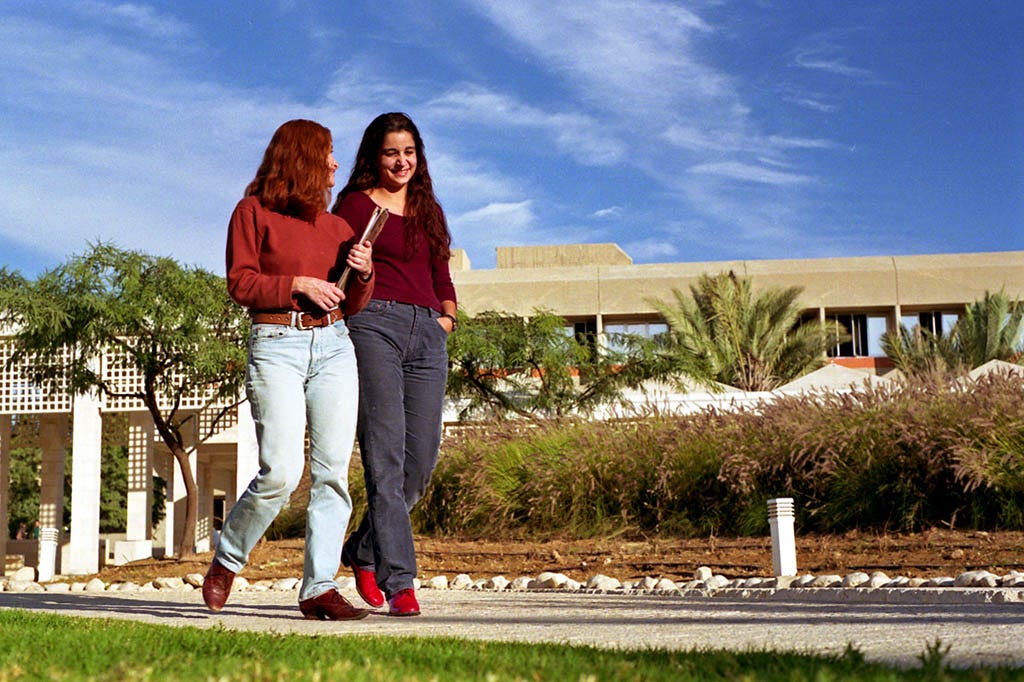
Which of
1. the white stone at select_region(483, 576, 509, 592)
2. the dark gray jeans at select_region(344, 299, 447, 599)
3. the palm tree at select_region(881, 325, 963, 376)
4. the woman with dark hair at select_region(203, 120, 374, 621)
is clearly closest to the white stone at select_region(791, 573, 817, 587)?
the white stone at select_region(483, 576, 509, 592)

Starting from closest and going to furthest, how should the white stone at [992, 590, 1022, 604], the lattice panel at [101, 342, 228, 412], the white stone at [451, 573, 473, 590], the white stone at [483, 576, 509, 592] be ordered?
the white stone at [992, 590, 1022, 604] → the white stone at [483, 576, 509, 592] → the white stone at [451, 573, 473, 590] → the lattice panel at [101, 342, 228, 412]

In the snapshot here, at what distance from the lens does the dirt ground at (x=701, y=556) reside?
723 centimetres

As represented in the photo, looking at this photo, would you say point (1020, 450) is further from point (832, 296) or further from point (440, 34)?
point (832, 296)

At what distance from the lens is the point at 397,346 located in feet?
14.3

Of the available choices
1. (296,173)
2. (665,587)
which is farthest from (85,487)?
(296,173)

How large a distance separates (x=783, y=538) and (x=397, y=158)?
12.3 feet

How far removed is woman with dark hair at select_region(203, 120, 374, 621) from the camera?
3.98 meters

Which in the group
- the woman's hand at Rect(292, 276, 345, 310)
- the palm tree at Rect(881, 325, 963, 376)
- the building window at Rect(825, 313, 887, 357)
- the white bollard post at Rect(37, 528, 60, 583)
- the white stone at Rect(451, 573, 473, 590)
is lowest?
the white bollard post at Rect(37, 528, 60, 583)

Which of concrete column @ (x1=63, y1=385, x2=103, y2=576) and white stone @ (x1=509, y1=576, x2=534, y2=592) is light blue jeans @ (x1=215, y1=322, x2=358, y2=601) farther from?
concrete column @ (x1=63, y1=385, x2=103, y2=576)

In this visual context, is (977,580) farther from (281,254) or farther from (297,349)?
(281,254)

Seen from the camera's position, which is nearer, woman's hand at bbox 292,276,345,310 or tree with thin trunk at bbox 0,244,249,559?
woman's hand at bbox 292,276,345,310

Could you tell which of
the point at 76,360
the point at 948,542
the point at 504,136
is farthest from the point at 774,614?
the point at 504,136

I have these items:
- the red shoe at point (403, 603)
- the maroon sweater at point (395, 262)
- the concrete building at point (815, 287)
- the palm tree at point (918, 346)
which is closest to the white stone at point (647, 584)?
the red shoe at point (403, 603)

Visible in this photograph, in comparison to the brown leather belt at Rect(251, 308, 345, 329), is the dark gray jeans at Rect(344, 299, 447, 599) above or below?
below
